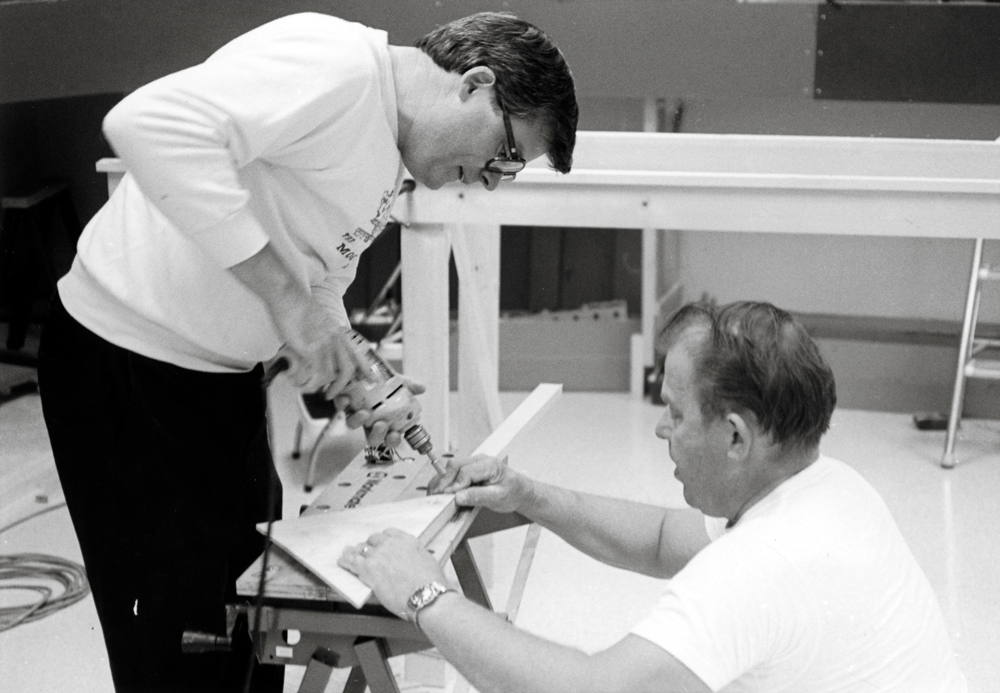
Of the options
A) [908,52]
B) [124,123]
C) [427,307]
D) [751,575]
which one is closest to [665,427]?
[751,575]

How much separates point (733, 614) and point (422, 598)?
12.8 inches

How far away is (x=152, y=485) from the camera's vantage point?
4.56ft

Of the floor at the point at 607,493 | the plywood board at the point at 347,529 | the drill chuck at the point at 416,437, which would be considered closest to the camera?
the plywood board at the point at 347,529

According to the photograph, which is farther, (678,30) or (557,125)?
(678,30)

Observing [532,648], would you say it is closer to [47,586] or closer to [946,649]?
[946,649]

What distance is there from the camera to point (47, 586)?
2803mm

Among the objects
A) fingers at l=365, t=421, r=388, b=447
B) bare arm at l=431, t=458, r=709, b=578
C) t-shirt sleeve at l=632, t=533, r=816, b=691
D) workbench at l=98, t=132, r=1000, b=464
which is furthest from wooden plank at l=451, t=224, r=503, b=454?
t-shirt sleeve at l=632, t=533, r=816, b=691

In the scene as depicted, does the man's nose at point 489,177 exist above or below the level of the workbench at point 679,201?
above

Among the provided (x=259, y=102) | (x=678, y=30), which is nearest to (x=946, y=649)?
(x=259, y=102)

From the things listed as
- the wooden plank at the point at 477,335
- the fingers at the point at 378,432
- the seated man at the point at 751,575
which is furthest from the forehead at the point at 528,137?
the wooden plank at the point at 477,335

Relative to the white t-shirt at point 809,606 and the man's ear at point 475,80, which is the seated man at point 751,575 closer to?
the white t-shirt at point 809,606

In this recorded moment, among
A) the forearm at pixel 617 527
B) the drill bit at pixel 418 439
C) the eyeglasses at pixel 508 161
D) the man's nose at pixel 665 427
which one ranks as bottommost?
the forearm at pixel 617 527

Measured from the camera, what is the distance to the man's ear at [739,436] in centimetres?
123

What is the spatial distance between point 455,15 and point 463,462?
1271mm
